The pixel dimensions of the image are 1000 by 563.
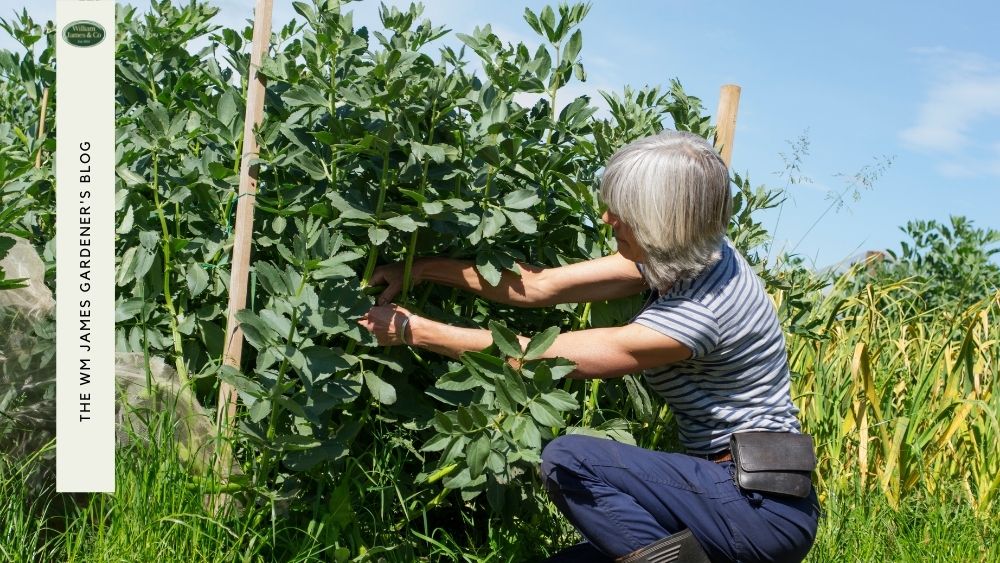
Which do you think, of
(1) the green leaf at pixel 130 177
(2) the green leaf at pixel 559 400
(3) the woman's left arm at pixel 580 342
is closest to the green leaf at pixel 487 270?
(3) the woman's left arm at pixel 580 342

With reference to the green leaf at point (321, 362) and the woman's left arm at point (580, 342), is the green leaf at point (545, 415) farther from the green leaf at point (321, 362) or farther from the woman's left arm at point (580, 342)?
the green leaf at point (321, 362)

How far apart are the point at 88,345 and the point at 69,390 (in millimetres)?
104

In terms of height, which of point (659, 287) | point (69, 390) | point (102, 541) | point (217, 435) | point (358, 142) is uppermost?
point (358, 142)

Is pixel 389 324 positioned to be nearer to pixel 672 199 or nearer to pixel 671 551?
pixel 672 199

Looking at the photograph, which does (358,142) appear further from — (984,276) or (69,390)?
(984,276)

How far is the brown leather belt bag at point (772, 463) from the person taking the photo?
2596 millimetres

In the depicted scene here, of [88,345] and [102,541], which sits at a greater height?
[88,345]

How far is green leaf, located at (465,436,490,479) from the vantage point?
244 cm

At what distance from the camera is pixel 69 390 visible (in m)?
2.21

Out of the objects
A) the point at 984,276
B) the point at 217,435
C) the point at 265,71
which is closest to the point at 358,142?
the point at 265,71

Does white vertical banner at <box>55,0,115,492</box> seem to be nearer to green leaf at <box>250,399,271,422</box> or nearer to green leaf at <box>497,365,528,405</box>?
green leaf at <box>250,399,271,422</box>

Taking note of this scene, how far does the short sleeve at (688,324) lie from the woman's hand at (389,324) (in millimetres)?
579

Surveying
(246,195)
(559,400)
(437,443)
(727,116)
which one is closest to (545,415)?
(559,400)

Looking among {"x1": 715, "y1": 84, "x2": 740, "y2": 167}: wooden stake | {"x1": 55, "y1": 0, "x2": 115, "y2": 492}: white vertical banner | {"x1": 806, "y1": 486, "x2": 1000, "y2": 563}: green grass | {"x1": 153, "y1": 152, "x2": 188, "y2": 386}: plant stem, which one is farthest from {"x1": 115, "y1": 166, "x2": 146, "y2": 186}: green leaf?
{"x1": 806, "y1": 486, "x2": 1000, "y2": 563}: green grass
